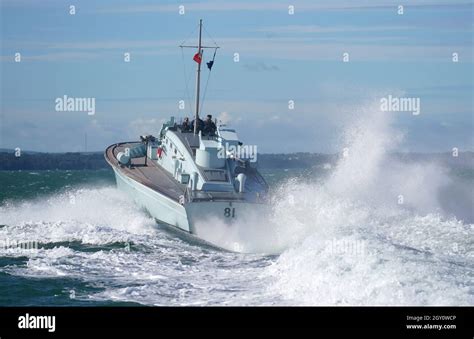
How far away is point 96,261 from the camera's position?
3167 centimetres

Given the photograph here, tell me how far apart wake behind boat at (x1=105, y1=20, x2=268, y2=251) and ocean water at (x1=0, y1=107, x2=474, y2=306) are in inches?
36.9

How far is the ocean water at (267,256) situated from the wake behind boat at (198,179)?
3.08 feet

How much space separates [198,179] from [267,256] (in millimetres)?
7206

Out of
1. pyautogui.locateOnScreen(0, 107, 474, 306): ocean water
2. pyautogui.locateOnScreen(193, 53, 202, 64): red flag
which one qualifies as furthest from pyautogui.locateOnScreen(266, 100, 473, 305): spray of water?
pyautogui.locateOnScreen(193, 53, 202, 64): red flag

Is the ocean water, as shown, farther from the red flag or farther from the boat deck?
the red flag

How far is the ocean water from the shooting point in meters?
24.6

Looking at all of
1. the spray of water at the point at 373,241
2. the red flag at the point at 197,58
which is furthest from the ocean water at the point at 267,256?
the red flag at the point at 197,58

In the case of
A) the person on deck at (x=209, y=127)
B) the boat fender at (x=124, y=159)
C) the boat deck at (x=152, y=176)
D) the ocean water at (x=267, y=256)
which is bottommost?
the ocean water at (x=267, y=256)

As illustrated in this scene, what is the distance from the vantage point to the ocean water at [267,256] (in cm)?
Answer: 2458

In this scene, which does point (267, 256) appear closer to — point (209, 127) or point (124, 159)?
point (209, 127)

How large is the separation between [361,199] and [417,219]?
8074mm

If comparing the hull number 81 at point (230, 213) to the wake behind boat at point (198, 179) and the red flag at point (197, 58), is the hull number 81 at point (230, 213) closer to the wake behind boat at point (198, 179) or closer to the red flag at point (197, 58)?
the wake behind boat at point (198, 179)
